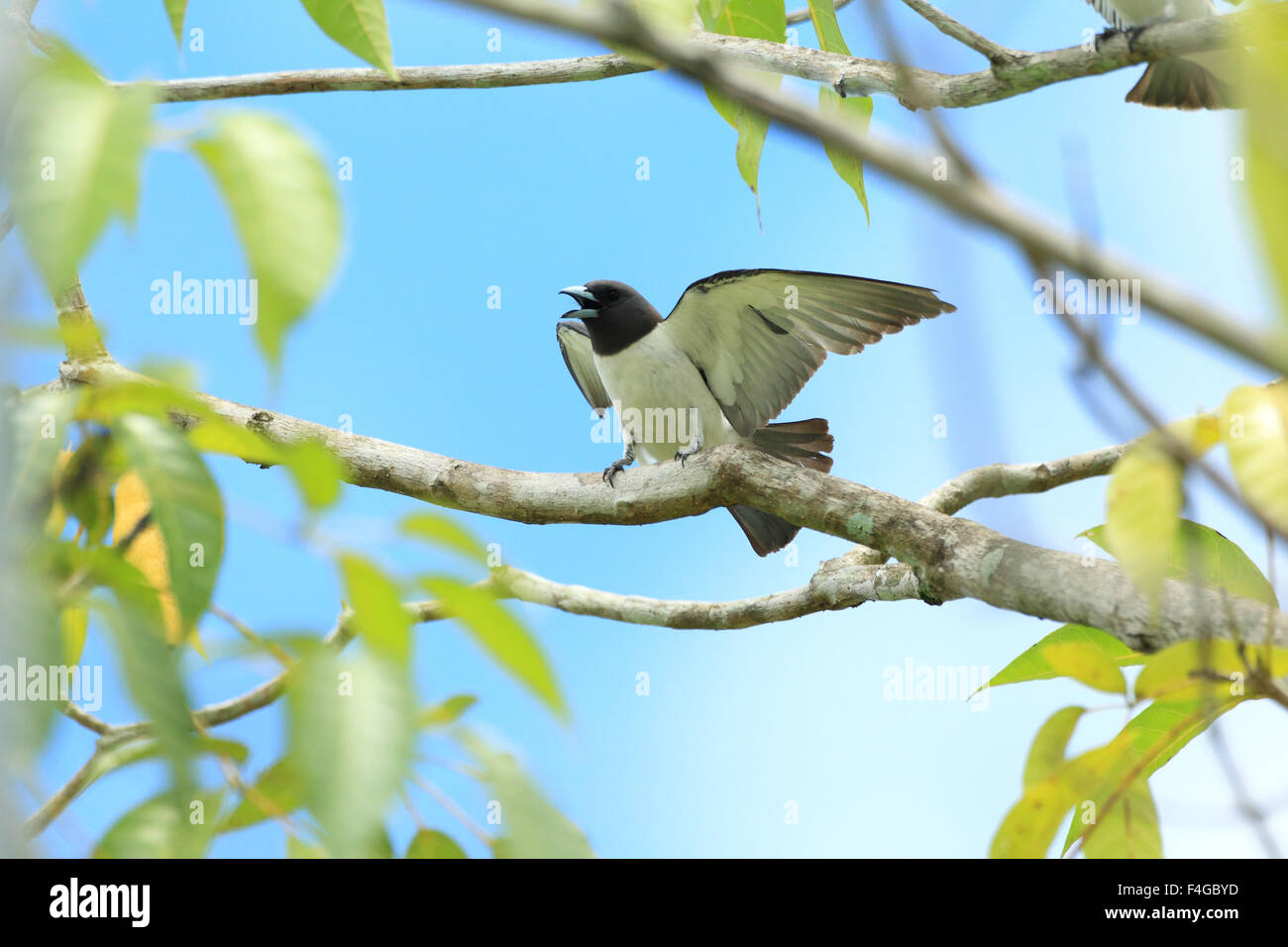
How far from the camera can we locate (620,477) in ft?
9.45

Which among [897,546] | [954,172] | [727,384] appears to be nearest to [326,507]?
[954,172]

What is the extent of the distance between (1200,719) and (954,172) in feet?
4.05

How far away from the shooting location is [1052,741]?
1.35 m

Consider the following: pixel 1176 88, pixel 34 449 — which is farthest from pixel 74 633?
pixel 1176 88

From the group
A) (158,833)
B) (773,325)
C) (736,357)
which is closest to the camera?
(158,833)

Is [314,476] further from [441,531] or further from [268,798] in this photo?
[268,798]

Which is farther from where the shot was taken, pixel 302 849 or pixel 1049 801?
pixel 1049 801

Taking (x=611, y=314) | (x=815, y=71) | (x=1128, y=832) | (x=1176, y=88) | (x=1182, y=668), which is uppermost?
(x=1176, y=88)

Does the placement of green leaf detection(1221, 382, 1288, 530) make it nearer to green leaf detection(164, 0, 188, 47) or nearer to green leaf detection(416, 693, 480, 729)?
green leaf detection(416, 693, 480, 729)

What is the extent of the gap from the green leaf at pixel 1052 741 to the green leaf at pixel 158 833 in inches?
41.0

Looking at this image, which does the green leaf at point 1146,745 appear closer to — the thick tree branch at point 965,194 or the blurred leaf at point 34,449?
the thick tree branch at point 965,194

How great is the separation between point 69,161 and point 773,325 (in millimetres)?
3306
